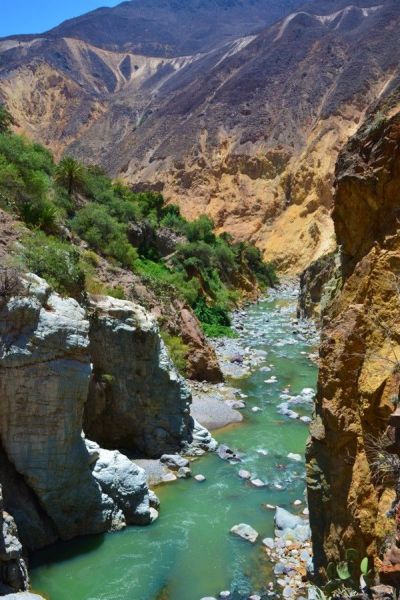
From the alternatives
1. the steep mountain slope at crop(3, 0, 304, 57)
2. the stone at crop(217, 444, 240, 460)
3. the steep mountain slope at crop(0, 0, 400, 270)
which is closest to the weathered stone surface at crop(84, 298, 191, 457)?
the stone at crop(217, 444, 240, 460)

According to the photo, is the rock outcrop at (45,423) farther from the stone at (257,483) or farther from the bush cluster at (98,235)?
the stone at (257,483)

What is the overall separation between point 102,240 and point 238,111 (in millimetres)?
60957

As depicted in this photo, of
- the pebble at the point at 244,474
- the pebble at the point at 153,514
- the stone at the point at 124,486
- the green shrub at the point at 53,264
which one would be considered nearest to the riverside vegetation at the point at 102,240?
the green shrub at the point at 53,264

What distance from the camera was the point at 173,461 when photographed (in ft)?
40.5

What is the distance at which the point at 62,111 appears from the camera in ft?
336

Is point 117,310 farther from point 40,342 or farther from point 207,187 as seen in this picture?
point 207,187

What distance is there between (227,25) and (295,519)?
150 metres

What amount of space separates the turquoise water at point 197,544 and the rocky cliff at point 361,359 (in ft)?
8.18

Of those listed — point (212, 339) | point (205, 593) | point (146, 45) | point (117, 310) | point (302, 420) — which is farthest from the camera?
point (146, 45)

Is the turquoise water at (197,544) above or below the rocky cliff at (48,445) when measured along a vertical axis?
below

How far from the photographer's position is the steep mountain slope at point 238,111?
62.6 meters

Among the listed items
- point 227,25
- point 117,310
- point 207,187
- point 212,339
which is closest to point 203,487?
point 117,310

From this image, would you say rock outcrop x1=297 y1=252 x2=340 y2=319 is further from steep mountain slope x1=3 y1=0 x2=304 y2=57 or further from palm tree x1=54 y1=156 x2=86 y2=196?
steep mountain slope x1=3 y1=0 x2=304 y2=57

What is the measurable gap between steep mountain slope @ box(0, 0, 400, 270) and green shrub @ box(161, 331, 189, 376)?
34.4m
